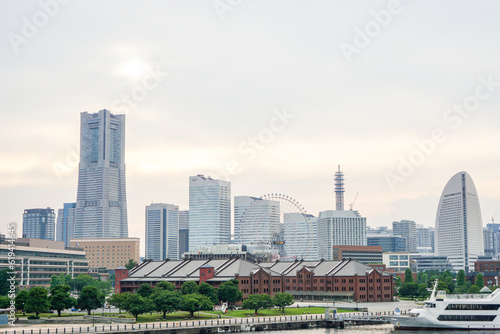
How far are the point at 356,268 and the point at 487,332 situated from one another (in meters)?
73.2

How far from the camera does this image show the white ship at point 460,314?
123m

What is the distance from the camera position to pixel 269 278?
183 m

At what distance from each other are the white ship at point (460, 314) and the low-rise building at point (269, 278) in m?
57.5

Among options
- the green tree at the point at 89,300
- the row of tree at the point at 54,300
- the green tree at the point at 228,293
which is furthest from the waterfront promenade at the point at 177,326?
the green tree at the point at 228,293

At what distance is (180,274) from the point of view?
603ft

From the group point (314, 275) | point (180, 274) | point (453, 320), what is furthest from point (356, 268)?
point (453, 320)

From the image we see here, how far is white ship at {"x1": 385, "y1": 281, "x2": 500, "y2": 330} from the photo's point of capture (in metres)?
123

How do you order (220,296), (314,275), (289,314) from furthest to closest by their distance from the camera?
(314,275), (220,296), (289,314)

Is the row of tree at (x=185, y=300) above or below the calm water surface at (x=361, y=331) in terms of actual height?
above

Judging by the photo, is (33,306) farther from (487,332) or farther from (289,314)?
(487,332)

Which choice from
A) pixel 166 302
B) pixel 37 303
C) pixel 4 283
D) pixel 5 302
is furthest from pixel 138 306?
pixel 4 283

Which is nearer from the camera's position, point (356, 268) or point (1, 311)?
point (1, 311)

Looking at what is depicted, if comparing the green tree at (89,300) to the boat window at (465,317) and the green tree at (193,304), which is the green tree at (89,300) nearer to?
the green tree at (193,304)

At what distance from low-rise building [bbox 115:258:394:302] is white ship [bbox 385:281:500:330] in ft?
189
